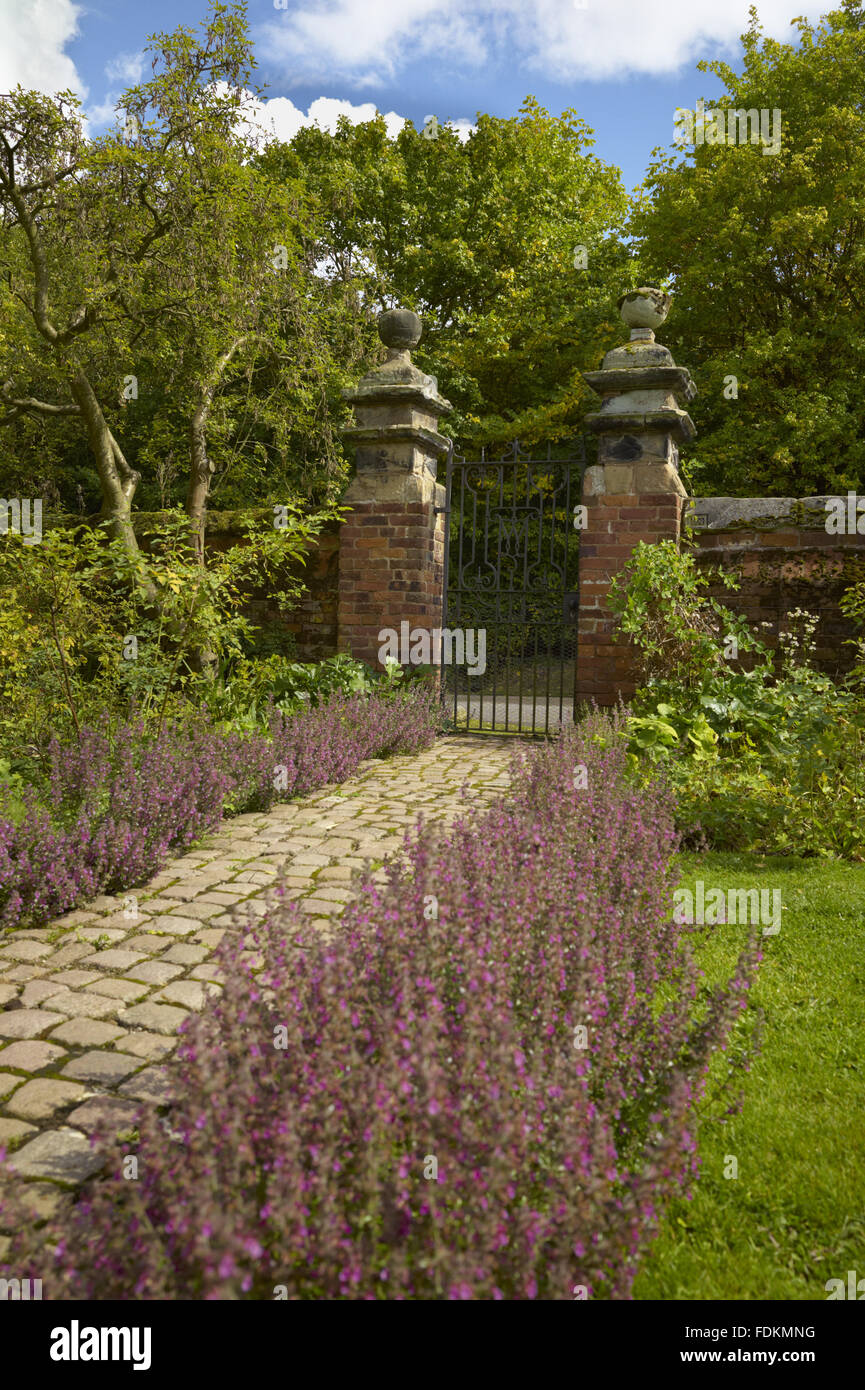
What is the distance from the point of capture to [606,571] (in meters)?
7.63

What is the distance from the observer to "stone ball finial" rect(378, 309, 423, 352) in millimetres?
8266

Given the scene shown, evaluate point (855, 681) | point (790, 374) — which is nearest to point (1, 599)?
point (855, 681)

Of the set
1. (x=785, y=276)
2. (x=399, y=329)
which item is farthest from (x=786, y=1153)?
(x=785, y=276)

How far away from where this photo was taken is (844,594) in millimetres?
6988

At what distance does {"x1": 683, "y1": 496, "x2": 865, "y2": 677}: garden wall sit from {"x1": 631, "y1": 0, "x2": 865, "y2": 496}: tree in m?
7.42

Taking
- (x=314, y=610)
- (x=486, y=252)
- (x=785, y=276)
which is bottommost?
(x=314, y=610)

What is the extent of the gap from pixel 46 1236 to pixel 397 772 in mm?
5020

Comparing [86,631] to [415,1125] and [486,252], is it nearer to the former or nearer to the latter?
[415,1125]

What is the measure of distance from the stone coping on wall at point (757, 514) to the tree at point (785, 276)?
7.21 m

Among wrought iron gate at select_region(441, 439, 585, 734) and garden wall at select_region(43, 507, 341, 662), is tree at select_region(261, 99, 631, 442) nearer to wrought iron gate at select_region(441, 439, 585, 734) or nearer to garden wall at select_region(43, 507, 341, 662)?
wrought iron gate at select_region(441, 439, 585, 734)

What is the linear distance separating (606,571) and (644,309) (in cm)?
227

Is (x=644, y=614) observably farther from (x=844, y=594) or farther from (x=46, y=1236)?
(x=46, y=1236)

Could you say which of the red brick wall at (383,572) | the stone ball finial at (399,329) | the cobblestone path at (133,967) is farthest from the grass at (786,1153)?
the stone ball finial at (399,329)

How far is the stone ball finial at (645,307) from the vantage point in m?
7.79
